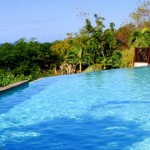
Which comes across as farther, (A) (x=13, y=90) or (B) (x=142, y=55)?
(B) (x=142, y=55)

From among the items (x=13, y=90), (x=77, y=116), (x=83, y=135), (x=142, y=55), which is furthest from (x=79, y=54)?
(x=83, y=135)

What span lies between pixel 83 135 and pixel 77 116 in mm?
1825

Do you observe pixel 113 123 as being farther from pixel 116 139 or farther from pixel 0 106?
pixel 0 106

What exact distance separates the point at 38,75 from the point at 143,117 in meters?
15.9

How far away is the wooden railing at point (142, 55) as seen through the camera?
2139cm

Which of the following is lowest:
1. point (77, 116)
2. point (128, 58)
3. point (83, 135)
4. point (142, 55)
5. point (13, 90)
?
point (83, 135)

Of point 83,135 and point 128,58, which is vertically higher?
point 128,58

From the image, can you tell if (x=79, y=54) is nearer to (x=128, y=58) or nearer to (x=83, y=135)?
(x=128, y=58)

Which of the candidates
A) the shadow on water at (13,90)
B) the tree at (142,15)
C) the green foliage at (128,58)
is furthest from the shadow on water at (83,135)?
the tree at (142,15)

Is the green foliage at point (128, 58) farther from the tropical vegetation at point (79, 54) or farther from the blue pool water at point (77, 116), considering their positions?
the blue pool water at point (77, 116)

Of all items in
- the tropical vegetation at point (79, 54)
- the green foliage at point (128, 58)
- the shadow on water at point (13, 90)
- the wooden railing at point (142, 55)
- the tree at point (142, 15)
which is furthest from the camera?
the tree at point (142, 15)

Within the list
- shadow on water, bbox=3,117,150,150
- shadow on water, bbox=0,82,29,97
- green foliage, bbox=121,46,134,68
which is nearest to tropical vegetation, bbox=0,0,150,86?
green foliage, bbox=121,46,134,68

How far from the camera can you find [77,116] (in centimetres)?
896

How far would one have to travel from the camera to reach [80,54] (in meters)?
24.9
